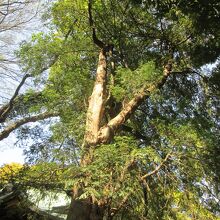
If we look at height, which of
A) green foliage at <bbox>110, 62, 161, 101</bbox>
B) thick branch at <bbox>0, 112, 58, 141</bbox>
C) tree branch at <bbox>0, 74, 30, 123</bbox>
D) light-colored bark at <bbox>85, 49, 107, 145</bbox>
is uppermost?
green foliage at <bbox>110, 62, 161, 101</bbox>

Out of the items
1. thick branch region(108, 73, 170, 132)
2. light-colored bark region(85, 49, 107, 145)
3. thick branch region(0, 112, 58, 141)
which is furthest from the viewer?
thick branch region(0, 112, 58, 141)

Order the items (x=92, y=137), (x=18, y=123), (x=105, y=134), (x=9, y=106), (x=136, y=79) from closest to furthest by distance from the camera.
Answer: (x=92, y=137) → (x=105, y=134) → (x=136, y=79) → (x=9, y=106) → (x=18, y=123)

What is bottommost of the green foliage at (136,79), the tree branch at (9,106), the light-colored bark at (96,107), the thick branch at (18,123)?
the thick branch at (18,123)

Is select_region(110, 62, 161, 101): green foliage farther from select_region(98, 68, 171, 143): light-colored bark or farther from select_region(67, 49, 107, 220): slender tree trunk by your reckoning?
select_region(67, 49, 107, 220): slender tree trunk

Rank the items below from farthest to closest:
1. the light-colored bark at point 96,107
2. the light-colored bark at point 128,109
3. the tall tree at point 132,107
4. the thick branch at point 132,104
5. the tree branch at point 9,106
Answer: the tree branch at point 9,106, the thick branch at point 132,104, the light-colored bark at point 128,109, the light-colored bark at point 96,107, the tall tree at point 132,107

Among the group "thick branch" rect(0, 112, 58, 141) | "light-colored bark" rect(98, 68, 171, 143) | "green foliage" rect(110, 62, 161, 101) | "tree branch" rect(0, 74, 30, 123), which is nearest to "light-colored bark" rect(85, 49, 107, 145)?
"light-colored bark" rect(98, 68, 171, 143)

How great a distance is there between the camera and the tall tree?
617 centimetres

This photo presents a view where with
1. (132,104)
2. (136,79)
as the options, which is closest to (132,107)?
(132,104)

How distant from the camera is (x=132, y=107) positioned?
8195 mm

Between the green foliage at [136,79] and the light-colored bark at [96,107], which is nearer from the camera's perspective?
the light-colored bark at [96,107]

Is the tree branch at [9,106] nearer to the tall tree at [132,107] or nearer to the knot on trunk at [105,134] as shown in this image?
the tall tree at [132,107]

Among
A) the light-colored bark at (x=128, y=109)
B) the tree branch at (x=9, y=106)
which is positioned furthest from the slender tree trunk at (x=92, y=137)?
the tree branch at (x=9, y=106)

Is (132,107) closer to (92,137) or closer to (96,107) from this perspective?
(96,107)

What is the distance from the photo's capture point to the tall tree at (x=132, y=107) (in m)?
6.17
